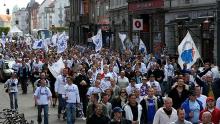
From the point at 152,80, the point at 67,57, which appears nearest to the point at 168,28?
the point at 67,57

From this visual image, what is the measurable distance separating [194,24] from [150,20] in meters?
8.96

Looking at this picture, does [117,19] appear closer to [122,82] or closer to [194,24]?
[194,24]

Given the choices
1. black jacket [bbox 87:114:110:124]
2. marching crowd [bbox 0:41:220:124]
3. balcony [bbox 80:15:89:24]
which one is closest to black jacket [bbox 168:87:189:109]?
marching crowd [bbox 0:41:220:124]

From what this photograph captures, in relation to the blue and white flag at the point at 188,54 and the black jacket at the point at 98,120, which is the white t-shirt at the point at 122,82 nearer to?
the blue and white flag at the point at 188,54

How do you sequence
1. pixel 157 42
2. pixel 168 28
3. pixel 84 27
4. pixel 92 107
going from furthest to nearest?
pixel 84 27, pixel 157 42, pixel 168 28, pixel 92 107

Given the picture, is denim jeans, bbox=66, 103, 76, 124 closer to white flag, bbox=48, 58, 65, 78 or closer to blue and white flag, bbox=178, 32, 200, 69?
blue and white flag, bbox=178, 32, 200, 69

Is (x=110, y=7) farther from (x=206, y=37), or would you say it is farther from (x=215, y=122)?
(x=215, y=122)

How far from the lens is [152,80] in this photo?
50.6 feet

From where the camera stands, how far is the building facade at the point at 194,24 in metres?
29.2

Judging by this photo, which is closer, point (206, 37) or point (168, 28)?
point (206, 37)

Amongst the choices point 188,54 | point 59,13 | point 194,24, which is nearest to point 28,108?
point 188,54

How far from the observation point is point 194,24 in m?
30.5

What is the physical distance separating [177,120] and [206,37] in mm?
20558

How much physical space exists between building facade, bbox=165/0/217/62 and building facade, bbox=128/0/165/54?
96cm
